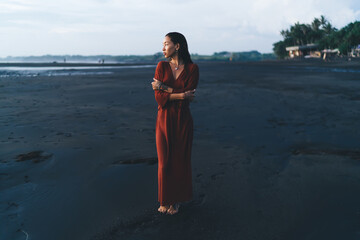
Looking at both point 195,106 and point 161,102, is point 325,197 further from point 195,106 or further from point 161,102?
point 195,106

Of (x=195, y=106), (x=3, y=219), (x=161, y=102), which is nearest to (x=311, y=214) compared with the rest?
(x=161, y=102)

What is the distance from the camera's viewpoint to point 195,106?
1093cm

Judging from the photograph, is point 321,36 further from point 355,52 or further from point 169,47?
point 169,47

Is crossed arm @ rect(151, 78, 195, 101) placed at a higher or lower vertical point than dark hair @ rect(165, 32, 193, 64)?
lower

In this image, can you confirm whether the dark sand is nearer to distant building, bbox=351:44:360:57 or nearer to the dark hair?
the dark hair

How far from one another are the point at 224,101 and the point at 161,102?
9.18 meters

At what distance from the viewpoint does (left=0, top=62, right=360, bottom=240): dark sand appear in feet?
9.80

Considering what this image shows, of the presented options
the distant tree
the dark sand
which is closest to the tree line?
the distant tree

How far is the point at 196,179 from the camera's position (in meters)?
4.27

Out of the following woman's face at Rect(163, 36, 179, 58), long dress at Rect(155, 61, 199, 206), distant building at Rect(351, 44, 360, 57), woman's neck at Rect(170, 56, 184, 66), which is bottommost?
long dress at Rect(155, 61, 199, 206)

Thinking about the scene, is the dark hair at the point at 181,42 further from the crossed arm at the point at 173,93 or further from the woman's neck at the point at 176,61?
the crossed arm at the point at 173,93

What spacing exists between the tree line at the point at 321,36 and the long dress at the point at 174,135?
64.3 m

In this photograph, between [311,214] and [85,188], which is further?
[85,188]

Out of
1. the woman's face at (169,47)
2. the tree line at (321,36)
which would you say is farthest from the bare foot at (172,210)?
the tree line at (321,36)
